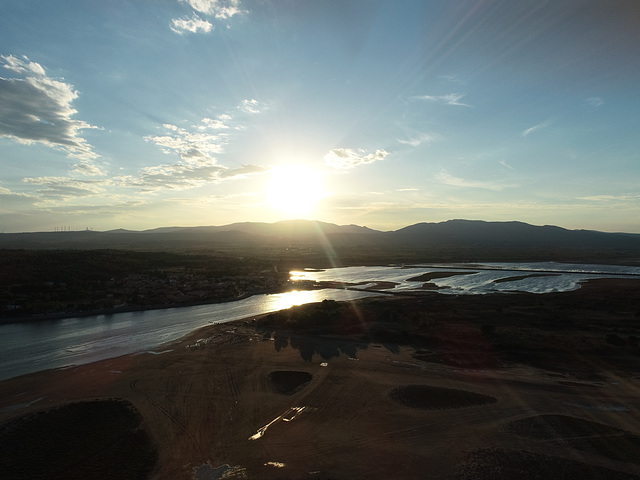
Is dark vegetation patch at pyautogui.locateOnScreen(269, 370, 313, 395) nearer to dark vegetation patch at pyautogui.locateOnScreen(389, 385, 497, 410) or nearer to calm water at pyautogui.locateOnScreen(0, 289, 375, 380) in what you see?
dark vegetation patch at pyautogui.locateOnScreen(389, 385, 497, 410)

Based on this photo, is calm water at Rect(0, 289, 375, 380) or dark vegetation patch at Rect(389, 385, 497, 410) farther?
calm water at Rect(0, 289, 375, 380)

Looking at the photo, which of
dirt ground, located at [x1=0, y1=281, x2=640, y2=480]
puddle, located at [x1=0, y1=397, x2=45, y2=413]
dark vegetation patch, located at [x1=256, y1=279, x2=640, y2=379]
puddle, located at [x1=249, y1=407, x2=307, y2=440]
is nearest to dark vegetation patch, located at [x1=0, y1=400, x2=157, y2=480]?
dirt ground, located at [x1=0, y1=281, x2=640, y2=480]

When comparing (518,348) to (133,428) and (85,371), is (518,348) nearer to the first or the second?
(133,428)

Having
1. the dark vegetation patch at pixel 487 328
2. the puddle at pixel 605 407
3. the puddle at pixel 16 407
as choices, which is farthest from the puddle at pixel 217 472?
the puddle at pixel 605 407

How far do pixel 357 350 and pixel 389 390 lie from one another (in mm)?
8097

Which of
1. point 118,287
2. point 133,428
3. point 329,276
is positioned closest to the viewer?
point 133,428

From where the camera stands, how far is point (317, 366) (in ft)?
83.3

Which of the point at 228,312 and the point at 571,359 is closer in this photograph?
the point at 571,359

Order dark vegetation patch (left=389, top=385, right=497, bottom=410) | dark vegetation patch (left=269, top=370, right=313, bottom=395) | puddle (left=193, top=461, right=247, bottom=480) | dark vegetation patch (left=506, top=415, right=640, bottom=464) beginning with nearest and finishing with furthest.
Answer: puddle (left=193, top=461, right=247, bottom=480) < dark vegetation patch (left=506, top=415, right=640, bottom=464) < dark vegetation patch (left=389, top=385, right=497, bottom=410) < dark vegetation patch (left=269, top=370, right=313, bottom=395)

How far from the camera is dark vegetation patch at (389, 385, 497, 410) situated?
18.7 meters

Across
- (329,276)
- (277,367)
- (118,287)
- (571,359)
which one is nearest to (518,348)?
(571,359)

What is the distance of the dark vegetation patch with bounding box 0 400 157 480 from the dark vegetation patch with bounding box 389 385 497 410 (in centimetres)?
1256

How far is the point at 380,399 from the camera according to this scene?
19.7 metres

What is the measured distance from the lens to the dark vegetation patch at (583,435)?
14.1 m
